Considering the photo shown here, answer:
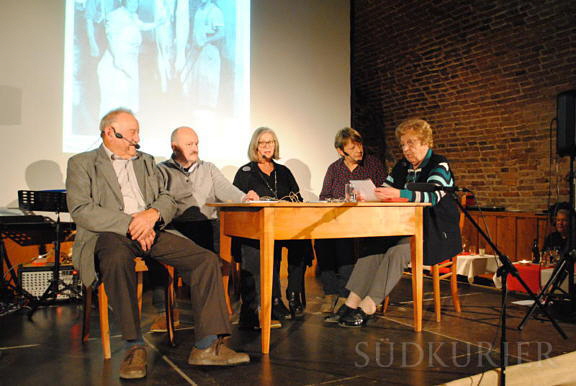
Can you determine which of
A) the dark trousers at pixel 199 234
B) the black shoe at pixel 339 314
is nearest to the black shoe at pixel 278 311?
the black shoe at pixel 339 314

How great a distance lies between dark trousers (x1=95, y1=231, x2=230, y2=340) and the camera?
2330 mm

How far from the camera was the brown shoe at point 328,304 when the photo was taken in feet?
11.6

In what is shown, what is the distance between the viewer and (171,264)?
2621 millimetres

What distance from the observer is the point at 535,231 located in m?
5.22

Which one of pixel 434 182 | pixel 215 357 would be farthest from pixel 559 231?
pixel 215 357

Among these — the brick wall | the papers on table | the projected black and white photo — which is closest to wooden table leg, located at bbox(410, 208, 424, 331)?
the papers on table

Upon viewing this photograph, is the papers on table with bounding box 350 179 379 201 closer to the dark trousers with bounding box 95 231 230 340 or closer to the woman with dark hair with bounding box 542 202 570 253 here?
the dark trousers with bounding box 95 231 230 340

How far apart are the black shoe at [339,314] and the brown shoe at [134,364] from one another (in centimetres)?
131

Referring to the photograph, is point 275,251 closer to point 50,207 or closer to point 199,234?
point 199,234

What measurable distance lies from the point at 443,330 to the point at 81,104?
3309mm

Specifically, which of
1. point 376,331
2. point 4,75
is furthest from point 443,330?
point 4,75

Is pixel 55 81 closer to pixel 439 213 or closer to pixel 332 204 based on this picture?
pixel 332 204

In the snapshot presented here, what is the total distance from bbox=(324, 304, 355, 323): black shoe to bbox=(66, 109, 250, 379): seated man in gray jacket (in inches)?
37.5

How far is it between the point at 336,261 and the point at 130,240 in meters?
1.72
